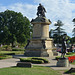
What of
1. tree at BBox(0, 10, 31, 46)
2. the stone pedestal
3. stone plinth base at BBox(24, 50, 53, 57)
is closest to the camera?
stone plinth base at BBox(24, 50, 53, 57)

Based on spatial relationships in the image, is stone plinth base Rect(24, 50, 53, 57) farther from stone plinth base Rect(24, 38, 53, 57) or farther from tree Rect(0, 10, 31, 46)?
tree Rect(0, 10, 31, 46)

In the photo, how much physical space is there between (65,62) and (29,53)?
12899 mm

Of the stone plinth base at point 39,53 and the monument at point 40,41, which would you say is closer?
the stone plinth base at point 39,53

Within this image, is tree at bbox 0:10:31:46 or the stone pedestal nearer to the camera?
the stone pedestal


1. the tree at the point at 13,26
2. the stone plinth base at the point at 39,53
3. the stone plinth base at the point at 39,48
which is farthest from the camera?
the tree at the point at 13,26

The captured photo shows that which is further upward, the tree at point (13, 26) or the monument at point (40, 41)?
the tree at point (13, 26)

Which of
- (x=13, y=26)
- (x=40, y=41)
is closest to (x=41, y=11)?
(x=40, y=41)

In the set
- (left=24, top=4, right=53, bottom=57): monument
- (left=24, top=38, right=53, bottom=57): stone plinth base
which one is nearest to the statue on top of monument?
(left=24, top=4, right=53, bottom=57): monument

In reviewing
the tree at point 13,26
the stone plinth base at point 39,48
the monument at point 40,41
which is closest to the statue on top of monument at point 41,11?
the monument at point 40,41

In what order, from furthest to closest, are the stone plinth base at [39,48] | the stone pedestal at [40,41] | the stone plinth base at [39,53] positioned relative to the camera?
the stone pedestal at [40,41] → the stone plinth base at [39,48] → the stone plinth base at [39,53]

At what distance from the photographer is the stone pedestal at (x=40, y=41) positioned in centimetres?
→ 2791

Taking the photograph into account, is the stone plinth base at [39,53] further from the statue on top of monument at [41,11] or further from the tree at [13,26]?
the tree at [13,26]

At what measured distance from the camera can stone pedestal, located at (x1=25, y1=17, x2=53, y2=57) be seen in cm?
2791

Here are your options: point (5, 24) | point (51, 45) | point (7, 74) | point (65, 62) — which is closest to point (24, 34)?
point (5, 24)
